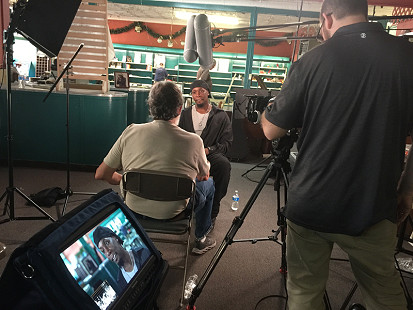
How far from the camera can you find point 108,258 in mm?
969

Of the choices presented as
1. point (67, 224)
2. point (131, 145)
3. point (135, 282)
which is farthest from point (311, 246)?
point (131, 145)

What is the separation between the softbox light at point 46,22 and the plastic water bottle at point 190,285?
1.91m

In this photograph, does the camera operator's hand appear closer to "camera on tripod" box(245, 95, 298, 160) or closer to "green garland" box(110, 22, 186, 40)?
"camera on tripod" box(245, 95, 298, 160)

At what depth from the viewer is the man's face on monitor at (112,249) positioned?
3.18 feet

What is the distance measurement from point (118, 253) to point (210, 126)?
86.8 inches

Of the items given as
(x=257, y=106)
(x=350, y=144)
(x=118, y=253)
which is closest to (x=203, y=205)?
(x=257, y=106)

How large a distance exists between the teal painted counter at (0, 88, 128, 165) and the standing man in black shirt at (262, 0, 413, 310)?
339cm

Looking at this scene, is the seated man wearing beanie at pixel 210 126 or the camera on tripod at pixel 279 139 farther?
the seated man wearing beanie at pixel 210 126

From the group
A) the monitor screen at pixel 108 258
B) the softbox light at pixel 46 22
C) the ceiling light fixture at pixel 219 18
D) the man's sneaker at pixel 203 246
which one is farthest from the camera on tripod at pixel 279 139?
the ceiling light fixture at pixel 219 18

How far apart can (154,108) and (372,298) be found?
1.39 m

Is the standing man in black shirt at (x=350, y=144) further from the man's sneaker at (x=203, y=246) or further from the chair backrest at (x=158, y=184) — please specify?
the man's sneaker at (x=203, y=246)

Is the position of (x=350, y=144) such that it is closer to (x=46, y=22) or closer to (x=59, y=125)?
(x=46, y=22)

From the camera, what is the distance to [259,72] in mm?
11156

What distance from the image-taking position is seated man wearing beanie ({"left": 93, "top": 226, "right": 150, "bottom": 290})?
3.17ft
